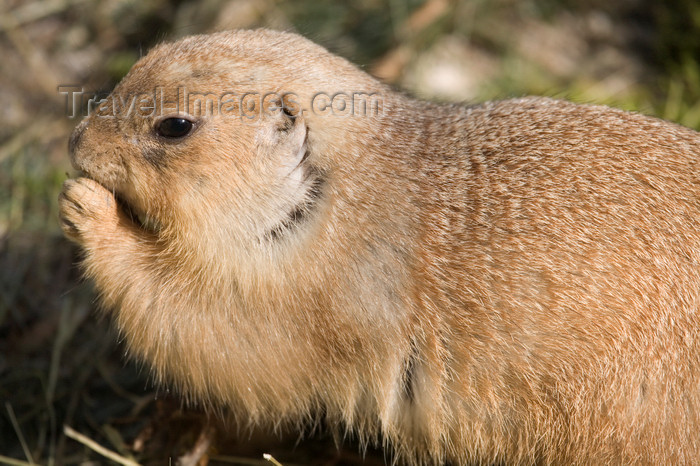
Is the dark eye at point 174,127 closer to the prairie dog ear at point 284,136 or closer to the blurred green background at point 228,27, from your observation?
the prairie dog ear at point 284,136

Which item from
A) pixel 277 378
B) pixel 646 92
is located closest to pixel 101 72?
pixel 277 378

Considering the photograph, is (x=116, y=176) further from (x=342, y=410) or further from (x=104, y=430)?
(x=104, y=430)

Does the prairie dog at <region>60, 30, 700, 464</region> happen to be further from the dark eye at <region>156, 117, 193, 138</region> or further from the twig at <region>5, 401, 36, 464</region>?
the twig at <region>5, 401, 36, 464</region>

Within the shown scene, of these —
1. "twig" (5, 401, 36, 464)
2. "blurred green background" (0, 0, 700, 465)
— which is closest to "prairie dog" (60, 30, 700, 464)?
"twig" (5, 401, 36, 464)

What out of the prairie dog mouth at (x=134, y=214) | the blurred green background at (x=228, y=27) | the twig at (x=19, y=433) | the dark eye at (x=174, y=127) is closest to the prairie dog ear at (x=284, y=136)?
the dark eye at (x=174, y=127)

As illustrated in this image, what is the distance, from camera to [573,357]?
8.23 feet

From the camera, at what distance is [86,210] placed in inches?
113

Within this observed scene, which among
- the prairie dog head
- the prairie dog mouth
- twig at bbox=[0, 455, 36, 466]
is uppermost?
the prairie dog head

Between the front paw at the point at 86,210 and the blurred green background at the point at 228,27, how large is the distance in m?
1.21

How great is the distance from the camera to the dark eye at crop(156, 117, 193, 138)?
264cm

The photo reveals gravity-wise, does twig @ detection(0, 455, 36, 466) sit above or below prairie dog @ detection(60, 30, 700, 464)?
below

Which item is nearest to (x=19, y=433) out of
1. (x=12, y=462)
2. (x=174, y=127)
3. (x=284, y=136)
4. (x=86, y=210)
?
(x=12, y=462)

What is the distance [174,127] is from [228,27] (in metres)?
1.92

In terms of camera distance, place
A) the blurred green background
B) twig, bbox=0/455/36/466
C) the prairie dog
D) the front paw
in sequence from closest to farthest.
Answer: the prairie dog → the front paw → twig, bbox=0/455/36/466 → the blurred green background
